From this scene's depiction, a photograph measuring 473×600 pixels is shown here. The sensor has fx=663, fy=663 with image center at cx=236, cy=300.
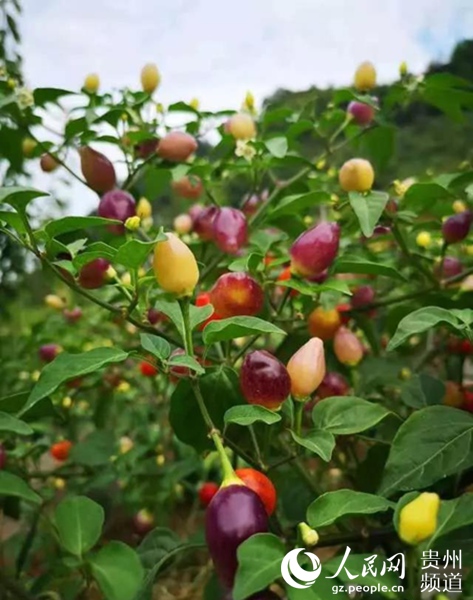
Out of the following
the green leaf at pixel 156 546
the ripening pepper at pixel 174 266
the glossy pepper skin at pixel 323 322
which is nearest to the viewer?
the ripening pepper at pixel 174 266

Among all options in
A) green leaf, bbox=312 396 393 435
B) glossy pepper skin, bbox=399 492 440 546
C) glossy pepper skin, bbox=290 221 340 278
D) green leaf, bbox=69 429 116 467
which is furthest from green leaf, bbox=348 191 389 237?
green leaf, bbox=69 429 116 467

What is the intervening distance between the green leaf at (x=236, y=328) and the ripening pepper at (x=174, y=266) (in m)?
0.04

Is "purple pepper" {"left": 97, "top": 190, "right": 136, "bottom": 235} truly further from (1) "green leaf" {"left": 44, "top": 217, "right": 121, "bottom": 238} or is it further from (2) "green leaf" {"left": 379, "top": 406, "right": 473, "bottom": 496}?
(2) "green leaf" {"left": 379, "top": 406, "right": 473, "bottom": 496}

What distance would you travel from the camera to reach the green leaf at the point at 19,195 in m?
0.42

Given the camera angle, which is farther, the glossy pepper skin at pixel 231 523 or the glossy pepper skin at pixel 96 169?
the glossy pepper skin at pixel 96 169


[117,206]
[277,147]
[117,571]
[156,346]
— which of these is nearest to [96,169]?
[117,206]

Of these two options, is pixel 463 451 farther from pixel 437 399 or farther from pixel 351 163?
pixel 351 163

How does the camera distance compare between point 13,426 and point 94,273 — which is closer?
point 13,426

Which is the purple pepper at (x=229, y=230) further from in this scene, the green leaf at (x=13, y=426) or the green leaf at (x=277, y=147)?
the green leaf at (x=13, y=426)

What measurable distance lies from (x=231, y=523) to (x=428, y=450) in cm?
16

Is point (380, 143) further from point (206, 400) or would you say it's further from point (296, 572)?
point (296, 572)

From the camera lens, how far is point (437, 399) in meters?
0.58

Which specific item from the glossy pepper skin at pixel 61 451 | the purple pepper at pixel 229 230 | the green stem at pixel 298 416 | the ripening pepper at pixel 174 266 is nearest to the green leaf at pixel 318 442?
the green stem at pixel 298 416

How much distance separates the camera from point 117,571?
0.41 metres
